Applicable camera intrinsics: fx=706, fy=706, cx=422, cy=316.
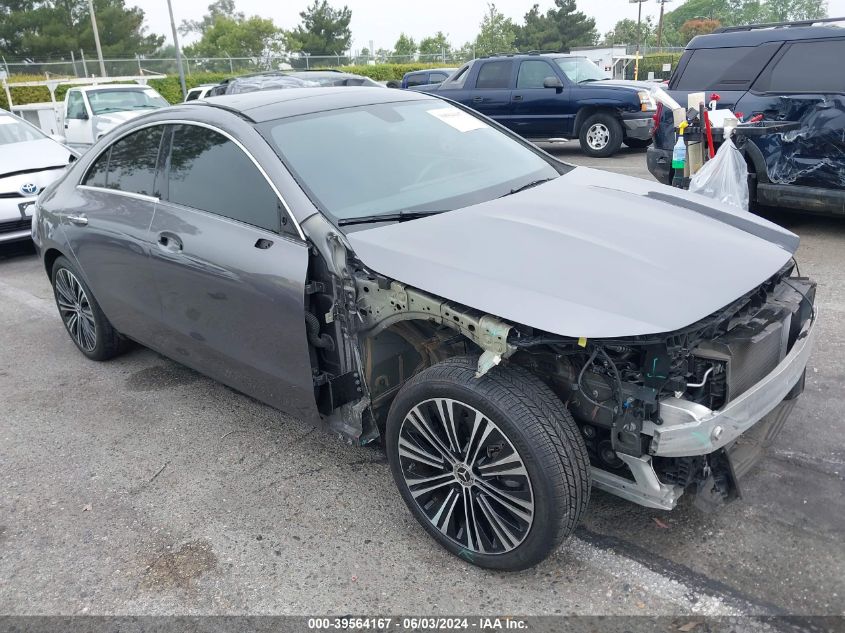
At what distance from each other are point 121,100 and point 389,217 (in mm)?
13001

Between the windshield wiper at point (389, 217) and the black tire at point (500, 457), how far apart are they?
748 millimetres

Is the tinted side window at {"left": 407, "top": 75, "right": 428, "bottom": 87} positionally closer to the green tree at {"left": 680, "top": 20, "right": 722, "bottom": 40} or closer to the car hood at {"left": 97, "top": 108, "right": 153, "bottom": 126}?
the car hood at {"left": 97, "top": 108, "right": 153, "bottom": 126}

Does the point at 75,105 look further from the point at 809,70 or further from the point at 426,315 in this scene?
the point at 426,315

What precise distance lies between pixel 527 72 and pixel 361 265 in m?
11.0

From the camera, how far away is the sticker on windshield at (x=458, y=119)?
3.93m

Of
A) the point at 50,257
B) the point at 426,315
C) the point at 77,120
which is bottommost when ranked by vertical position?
the point at 50,257

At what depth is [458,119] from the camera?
4.03 meters

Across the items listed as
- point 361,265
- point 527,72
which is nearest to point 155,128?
point 361,265

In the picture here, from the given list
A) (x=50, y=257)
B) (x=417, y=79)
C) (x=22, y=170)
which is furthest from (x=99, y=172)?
(x=417, y=79)

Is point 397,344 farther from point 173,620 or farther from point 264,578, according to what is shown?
point 173,620

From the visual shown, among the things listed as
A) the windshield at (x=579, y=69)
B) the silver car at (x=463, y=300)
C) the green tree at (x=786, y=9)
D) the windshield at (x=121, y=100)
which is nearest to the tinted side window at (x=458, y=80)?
the windshield at (x=579, y=69)

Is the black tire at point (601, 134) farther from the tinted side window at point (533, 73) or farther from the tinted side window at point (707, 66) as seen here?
the tinted side window at point (707, 66)

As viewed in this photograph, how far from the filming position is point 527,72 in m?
12.8

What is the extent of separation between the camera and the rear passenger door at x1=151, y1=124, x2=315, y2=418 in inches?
120
